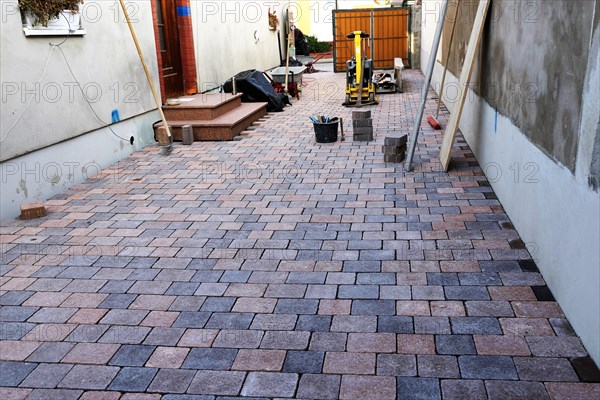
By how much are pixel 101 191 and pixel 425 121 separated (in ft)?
18.3

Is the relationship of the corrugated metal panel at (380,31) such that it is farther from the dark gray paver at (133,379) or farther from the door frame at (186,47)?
the dark gray paver at (133,379)

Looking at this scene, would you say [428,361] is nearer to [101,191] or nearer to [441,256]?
[441,256]

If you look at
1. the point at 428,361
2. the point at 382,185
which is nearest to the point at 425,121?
the point at 382,185

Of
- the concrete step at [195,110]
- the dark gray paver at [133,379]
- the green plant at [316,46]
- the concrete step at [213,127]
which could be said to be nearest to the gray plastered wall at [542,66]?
the dark gray paver at [133,379]

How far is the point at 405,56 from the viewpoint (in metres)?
19.4

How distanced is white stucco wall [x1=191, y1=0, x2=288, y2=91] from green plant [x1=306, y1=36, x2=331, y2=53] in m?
10.6

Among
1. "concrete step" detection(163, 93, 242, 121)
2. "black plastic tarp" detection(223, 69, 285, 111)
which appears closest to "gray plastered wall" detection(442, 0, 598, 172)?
"concrete step" detection(163, 93, 242, 121)

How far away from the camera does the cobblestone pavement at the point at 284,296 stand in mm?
2830

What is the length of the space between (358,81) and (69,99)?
6787mm

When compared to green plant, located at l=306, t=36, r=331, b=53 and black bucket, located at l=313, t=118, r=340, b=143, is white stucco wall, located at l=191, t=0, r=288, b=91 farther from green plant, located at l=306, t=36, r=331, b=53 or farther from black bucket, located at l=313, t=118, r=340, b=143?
green plant, located at l=306, t=36, r=331, b=53

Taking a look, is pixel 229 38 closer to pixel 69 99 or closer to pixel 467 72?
pixel 69 99

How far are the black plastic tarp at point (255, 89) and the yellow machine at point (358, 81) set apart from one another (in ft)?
4.99

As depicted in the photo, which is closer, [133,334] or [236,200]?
[133,334]

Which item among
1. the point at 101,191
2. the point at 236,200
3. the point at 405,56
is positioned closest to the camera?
the point at 236,200
